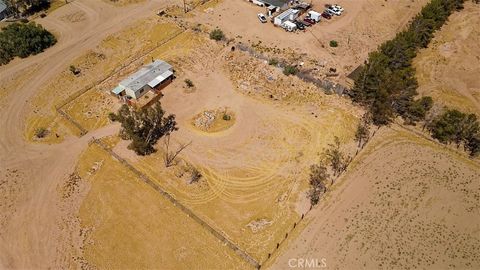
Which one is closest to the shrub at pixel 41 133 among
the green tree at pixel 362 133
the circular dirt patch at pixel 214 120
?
the circular dirt patch at pixel 214 120

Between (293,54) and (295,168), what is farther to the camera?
(293,54)

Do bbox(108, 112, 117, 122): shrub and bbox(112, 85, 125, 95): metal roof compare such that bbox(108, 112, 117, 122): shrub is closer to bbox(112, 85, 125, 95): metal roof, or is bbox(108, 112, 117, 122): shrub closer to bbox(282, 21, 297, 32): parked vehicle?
bbox(112, 85, 125, 95): metal roof

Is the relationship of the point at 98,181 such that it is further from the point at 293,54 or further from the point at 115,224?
the point at 293,54

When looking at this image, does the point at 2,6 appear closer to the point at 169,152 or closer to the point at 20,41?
the point at 20,41

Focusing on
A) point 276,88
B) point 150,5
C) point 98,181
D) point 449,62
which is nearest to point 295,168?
point 276,88

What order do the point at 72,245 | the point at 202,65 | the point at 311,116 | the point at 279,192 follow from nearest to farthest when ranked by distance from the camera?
the point at 72,245, the point at 279,192, the point at 311,116, the point at 202,65

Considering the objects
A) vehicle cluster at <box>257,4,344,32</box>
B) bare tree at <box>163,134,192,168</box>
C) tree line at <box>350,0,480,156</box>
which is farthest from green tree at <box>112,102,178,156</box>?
vehicle cluster at <box>257,4,344,32</box>

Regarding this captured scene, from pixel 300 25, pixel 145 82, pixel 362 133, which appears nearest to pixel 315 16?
pixel 300 25
